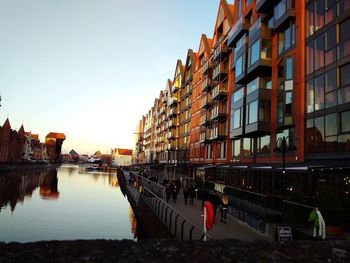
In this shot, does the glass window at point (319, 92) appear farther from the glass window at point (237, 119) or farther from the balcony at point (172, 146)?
the balcony at point (172, 146)

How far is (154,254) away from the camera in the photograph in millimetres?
8203

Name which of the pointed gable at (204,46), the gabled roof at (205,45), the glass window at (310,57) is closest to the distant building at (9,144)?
the pointed gable at (204,46)

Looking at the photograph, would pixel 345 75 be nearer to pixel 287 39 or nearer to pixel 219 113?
pixel 287 39

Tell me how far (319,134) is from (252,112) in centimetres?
1021

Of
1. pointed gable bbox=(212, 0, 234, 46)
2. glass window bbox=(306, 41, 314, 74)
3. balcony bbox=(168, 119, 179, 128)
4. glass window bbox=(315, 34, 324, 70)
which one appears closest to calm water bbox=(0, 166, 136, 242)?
glass window bbox=(306, 41, 314, 74)

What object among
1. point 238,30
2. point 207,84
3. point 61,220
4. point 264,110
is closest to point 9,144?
point 207,84

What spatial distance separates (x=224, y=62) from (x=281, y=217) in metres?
36.3

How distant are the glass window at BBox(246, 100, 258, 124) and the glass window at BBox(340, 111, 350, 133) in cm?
1117

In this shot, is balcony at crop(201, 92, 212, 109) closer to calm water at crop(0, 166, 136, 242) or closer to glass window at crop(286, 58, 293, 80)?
calm water at crop(0, 166, 136, 242)

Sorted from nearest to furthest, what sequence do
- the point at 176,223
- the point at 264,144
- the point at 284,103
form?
the point at 176,223 < the point at 284,103 < the point at 264,144

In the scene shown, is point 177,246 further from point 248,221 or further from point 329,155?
point 329,155

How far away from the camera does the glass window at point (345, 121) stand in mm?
21922

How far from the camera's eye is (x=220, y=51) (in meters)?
49.4

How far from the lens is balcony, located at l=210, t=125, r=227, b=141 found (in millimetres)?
47662
